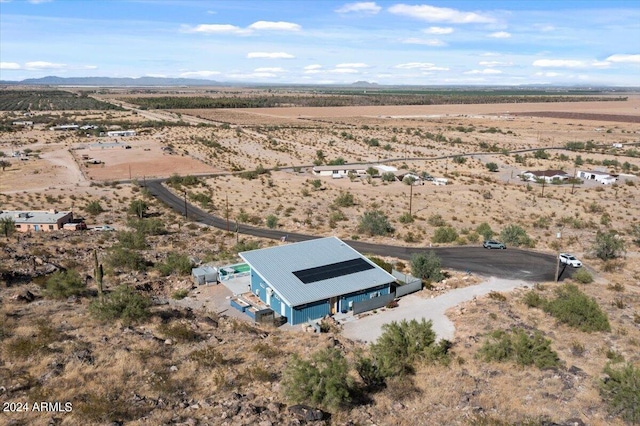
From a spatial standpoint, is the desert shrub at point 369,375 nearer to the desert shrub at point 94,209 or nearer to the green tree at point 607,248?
the green tree at point 607,248

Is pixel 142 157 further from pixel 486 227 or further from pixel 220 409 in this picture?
pixel 220 409

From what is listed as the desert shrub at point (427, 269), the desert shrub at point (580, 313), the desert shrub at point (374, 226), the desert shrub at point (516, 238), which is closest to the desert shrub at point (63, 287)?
the desert shrub at point (427, 269)

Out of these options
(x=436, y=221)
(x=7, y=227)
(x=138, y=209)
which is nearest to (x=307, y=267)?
(x=436, y=221)

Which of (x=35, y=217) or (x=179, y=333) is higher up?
(x=35, y=217)

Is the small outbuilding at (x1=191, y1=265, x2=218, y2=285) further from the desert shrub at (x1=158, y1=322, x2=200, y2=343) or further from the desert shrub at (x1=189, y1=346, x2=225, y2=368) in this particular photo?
the desert shrub at (x1=189, y1=346, x2=225, y2=368)

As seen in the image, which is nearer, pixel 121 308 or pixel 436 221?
pixel 121 308

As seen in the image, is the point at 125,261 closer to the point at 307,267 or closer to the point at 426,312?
the point at 307,267
